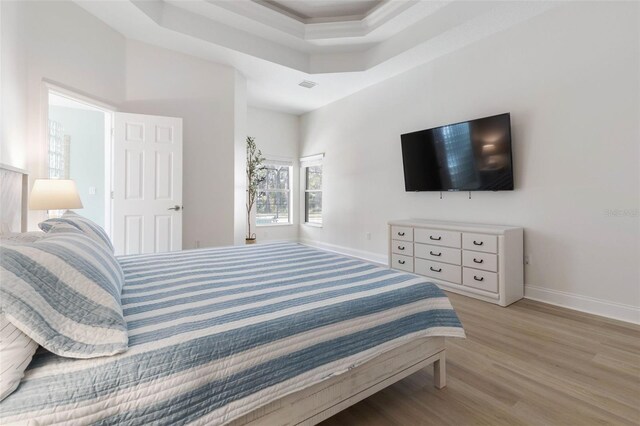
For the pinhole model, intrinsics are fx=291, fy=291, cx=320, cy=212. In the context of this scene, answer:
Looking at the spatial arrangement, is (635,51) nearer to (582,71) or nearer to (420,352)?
(582,71)

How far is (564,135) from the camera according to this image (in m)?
2.80

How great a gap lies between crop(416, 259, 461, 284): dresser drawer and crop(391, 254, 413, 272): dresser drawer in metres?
0.11

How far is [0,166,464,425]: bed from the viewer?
78 cm

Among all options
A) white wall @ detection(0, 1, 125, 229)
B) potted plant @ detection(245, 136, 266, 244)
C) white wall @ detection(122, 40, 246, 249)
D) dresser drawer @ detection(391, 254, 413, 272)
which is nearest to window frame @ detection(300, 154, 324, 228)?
potted plant @ detection(245, 136, 266, 244)

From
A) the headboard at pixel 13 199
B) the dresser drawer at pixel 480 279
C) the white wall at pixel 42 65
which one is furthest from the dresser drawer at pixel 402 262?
the white wall at pixel 42 65

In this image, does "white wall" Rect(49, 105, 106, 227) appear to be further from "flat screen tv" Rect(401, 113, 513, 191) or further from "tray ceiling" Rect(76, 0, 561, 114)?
"flat screen tv" Rect(401, 113, 513, 191)

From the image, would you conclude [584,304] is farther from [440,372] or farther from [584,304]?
[440,372]

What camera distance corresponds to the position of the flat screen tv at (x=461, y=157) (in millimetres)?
3115

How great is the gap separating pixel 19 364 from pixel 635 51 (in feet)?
13.6

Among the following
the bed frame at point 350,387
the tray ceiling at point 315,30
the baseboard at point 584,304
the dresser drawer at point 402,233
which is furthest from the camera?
the dresser drawer at point 402,233

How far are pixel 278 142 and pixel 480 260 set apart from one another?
454 cm

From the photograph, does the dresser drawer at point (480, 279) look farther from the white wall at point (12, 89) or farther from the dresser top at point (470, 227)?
the white wall at point (12, 89)

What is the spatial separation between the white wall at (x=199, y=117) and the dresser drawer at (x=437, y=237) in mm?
2616

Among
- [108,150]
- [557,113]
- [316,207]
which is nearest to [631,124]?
[557,113]
